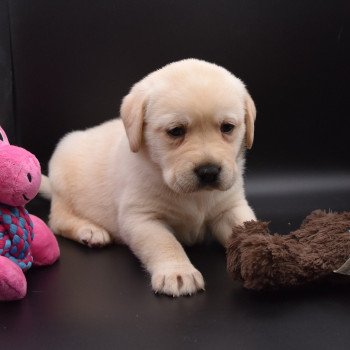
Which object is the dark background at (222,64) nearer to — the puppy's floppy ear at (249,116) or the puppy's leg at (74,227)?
the puppy's leg at (74,227)

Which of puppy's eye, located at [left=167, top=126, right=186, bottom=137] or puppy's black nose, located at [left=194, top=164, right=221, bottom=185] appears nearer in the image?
puppy's black nose, located at [left=194, top=164, right=221, bottom=185]

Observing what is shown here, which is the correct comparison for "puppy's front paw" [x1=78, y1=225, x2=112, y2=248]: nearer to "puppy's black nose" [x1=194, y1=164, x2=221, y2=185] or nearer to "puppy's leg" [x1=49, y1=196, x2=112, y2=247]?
"puppy's leg" [x1=49, y1=196, x2=112, y2=247]

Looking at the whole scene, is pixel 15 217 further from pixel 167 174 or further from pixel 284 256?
→ pixel 284 256

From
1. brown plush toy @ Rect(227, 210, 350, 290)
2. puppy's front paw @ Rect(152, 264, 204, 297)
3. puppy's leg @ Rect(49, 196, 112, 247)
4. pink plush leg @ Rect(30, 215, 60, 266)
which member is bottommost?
puppy's leg @ Rect(49, 196, 112, 247)

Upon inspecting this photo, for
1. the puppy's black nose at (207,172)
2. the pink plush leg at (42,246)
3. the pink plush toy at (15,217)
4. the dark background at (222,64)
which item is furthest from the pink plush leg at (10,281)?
the dark background at (222,64)

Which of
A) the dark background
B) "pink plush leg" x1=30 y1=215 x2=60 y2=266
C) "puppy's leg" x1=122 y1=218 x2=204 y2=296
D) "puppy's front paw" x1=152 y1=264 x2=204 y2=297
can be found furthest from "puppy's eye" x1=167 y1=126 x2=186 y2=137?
the dark background

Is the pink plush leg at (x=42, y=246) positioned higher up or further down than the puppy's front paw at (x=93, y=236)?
higher up

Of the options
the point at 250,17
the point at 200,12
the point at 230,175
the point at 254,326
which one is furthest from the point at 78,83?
the point at 254,326
